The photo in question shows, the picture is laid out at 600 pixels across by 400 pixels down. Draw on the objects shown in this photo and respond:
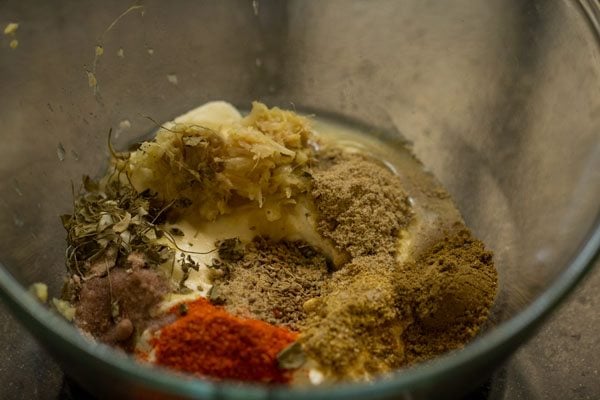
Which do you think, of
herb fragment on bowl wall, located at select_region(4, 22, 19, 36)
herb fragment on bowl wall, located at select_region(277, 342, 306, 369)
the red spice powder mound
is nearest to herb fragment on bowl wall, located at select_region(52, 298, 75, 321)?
the red spice powder mound

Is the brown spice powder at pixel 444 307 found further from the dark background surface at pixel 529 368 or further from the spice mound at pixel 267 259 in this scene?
the dark background surface at pixel 529 368

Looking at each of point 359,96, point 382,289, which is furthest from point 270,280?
point 359,96

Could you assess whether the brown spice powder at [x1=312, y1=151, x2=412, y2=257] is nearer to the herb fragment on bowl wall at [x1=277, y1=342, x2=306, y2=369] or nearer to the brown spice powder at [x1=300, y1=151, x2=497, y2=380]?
the brown spice powder at [x1=300, y1=151, x2=497, y2=380]

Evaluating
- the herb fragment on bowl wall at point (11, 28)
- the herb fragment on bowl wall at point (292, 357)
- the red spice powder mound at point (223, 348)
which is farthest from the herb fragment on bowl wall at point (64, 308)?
the herb fragment on bowl wall at point (11, 28)

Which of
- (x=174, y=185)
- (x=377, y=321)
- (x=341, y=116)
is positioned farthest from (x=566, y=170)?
(x=174, y=185)

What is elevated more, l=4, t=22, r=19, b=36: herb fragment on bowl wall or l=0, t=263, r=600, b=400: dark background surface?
l=4, t=22, r=19, b=36: herb fragment on bowl wall

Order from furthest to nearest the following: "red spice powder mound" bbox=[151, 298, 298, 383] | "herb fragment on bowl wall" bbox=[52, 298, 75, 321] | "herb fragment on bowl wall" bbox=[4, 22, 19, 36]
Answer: "herb fragment on bowl wall" bbox=[4, 22, 19, 36], "herb fragment on bowl wall" bbox=[52, 298, 75, 321], "red spice powder mound" bbox=[151, 298, 298, 383]
